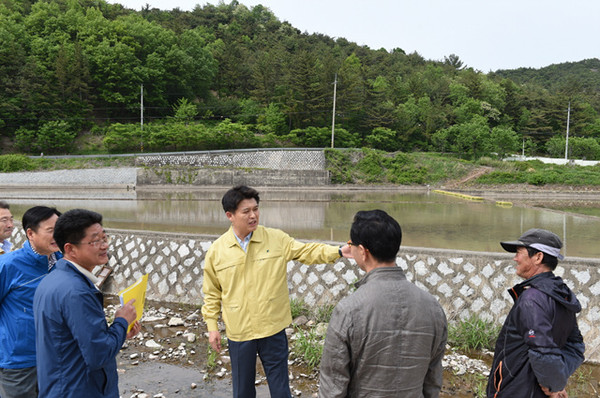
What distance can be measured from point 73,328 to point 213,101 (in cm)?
5628

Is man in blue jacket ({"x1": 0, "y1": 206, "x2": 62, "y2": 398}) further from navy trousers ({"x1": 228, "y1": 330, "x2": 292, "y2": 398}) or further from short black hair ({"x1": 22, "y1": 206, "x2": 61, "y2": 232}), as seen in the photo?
navy trousers ({"x1": 228, "y1": 330, "x2": 292, "y2": 398})

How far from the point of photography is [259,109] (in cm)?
4959

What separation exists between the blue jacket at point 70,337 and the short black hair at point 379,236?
4.19 feet

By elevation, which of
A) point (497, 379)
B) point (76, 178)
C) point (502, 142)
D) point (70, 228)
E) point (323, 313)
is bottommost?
point (323, 313)

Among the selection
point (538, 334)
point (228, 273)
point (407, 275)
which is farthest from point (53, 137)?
point (538, 334)

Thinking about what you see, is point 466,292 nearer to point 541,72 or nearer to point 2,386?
point 2,386

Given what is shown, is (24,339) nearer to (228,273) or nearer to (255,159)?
(228,273)

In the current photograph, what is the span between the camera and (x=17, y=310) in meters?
2.51

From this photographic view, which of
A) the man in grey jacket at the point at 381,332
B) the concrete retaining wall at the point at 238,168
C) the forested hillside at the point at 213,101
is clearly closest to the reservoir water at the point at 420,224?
the man in grey jacket at the point at 381,332

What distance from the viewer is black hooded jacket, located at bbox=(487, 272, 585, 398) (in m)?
2.03

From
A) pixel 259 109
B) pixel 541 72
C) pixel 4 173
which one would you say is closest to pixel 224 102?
pixel 259 109

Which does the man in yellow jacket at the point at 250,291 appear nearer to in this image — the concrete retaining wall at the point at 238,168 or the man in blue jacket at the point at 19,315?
the man in blue jacket at the point at 19,315

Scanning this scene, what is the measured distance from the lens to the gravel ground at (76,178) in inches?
1078

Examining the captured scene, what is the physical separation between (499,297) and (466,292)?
0.36 m
